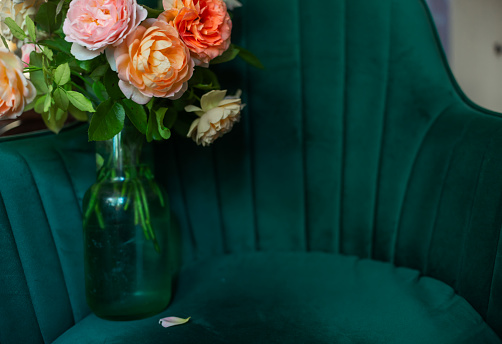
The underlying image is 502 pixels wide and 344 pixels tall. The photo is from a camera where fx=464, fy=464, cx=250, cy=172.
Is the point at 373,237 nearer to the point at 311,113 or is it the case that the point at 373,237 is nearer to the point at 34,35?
the point at 311,113

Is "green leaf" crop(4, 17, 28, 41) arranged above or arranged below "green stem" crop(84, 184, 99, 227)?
above

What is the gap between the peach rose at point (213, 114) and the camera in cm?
68

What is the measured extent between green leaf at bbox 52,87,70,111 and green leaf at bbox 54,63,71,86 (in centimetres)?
1

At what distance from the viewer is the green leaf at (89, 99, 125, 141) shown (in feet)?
2.01

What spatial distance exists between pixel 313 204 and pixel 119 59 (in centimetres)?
53

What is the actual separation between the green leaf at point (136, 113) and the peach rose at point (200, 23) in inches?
4.2

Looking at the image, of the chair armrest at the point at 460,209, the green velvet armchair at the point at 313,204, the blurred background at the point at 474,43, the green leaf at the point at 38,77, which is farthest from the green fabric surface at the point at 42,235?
the blurred background at the point at 474,43

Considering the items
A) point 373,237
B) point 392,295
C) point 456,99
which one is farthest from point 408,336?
point 456,99

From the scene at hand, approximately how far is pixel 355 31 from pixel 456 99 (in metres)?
0.24

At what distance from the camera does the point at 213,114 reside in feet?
2.23

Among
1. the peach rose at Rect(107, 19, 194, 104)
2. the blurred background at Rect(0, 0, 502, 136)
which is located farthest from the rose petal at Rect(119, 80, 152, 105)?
the blurred background at Rect(0, 0, 502, 136)

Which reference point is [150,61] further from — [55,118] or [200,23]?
[55,118]

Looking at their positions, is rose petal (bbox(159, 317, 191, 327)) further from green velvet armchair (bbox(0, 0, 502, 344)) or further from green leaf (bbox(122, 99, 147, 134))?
green leaf (bbox(122, 99, 147, 134))

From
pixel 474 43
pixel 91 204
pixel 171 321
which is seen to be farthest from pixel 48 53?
pixel 474 43
